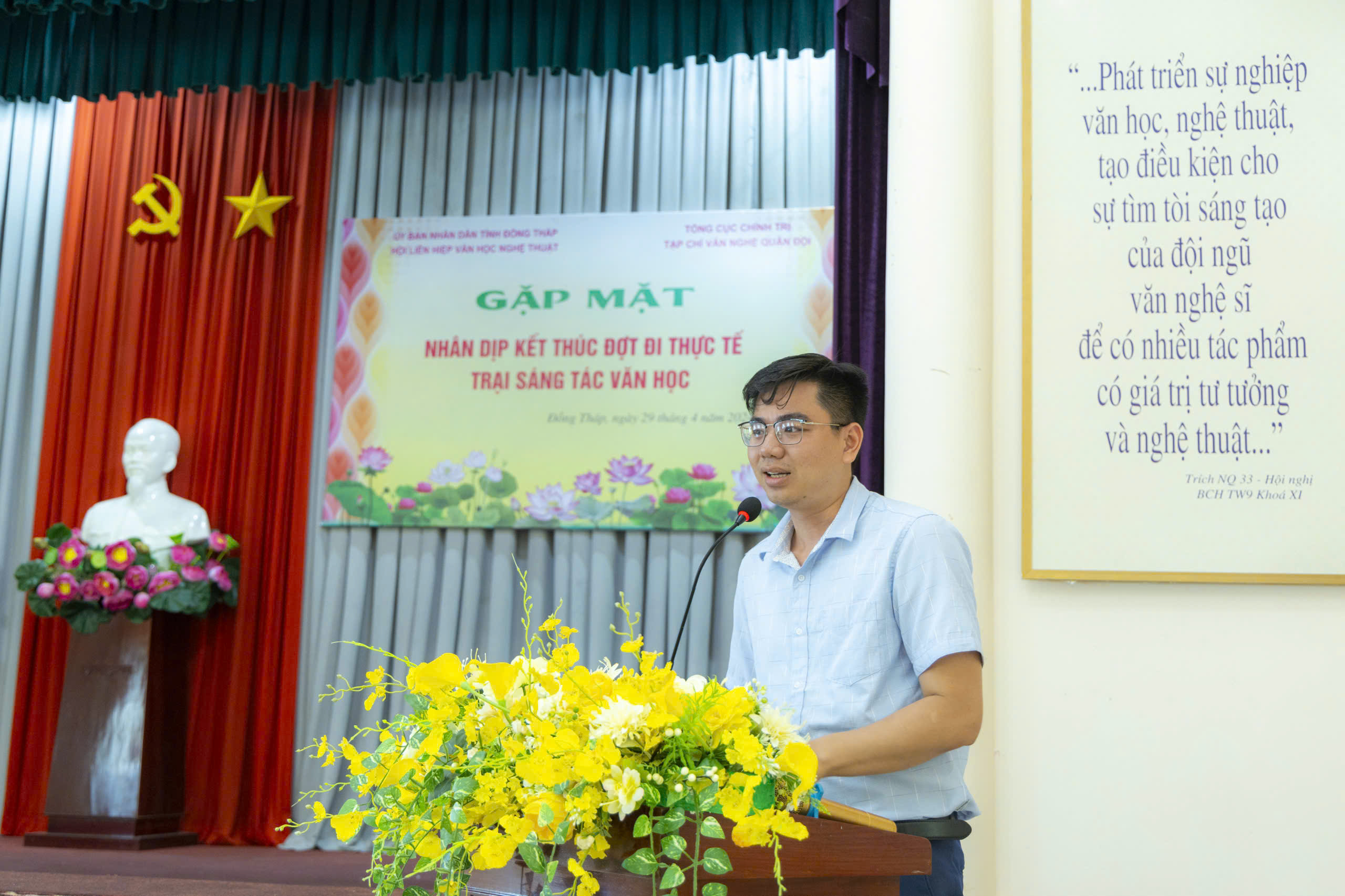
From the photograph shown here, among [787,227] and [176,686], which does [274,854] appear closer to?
[176,686]

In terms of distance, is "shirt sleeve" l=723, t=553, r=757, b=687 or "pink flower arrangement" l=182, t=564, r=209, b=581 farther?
"pink flower arrangement" l=182, t=564, r=209, b=581

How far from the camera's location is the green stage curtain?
4398mm

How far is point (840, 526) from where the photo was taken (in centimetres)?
179

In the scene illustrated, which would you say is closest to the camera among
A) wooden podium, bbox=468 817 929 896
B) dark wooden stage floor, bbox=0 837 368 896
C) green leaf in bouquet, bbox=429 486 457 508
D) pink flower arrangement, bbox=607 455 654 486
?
wooden podium, bbox=468 817 929 896

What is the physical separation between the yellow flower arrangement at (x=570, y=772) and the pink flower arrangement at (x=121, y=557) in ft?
11.5

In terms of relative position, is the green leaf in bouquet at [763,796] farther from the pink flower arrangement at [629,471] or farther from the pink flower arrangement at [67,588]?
the pink flower arrangement at [67,588]

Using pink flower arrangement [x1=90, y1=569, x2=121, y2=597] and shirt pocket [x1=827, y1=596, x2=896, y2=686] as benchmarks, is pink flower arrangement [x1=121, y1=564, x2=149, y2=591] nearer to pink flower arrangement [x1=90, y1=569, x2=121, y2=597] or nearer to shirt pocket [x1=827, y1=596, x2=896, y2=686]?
pink flower arrangement [x1=90, y1=569, x2=121, y2=597]

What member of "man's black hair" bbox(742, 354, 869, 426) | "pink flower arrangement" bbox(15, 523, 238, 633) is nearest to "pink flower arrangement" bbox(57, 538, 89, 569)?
"pink flower arrangement" bbox(15, 523, 238, 633)

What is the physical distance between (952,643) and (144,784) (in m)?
3.62

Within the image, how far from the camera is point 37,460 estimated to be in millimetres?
4953

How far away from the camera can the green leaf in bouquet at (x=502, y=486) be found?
177 inches

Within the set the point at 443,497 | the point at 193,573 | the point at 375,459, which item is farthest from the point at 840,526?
the point at 193,573

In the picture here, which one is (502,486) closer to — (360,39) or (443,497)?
(443,497)

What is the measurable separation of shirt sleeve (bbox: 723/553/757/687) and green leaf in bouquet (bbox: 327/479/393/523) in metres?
2.83
